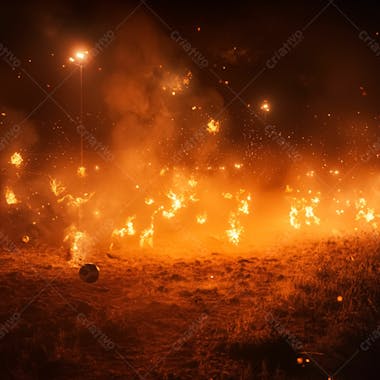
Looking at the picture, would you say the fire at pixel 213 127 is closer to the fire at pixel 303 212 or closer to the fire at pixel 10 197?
the fire at pixel 303 212

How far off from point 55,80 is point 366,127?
10.9 m

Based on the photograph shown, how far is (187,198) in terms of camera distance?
1232 centimetres

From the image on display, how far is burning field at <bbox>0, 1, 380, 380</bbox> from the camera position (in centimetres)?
595

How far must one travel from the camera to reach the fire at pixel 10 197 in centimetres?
1159

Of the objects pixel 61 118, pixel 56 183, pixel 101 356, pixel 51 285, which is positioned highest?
pixel 61 118

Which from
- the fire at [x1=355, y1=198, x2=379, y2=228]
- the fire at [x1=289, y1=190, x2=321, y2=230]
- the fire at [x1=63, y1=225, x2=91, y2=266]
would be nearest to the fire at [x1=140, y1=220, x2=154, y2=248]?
the fire at [x1=63, y1=225, x2=91, y2=266]

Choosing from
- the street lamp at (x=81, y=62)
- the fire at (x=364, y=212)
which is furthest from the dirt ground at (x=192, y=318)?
the fire at (x=364, y=212)

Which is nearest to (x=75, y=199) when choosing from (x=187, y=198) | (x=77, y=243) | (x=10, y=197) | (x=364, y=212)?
(x=77, y=243)

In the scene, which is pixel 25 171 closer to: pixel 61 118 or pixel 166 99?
pixel 61 118

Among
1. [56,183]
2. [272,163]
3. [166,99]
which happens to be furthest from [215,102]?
[56,183]

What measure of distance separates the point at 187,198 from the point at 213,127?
2.49m

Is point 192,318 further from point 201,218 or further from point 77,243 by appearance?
point 201,218

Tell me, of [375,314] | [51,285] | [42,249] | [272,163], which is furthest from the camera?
[272,163]

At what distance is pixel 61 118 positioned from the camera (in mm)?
11883
